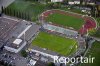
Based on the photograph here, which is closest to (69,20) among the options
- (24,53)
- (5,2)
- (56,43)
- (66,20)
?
(66,20)

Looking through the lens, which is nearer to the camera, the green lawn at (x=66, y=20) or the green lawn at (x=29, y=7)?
the green lawn at (x=66, y=20)

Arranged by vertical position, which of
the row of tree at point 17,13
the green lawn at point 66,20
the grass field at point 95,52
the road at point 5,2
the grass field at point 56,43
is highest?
the road at point 5,2

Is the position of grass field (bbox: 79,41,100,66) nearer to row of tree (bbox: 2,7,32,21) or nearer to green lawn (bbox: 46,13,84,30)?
green lawn (bbox: 46,13,84,30)

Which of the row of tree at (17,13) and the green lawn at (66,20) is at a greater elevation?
the row of tree at (17,13)

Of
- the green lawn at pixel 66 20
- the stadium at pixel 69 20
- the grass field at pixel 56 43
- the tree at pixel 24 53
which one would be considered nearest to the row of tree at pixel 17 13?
the stadium at pixel 69 20

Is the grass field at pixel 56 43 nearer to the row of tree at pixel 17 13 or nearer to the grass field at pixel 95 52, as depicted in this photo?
the grass field at pixel 95 52

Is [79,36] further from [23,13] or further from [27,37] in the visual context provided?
[23,13]

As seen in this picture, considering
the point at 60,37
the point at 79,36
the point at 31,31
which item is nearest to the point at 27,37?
the point at 31,31
